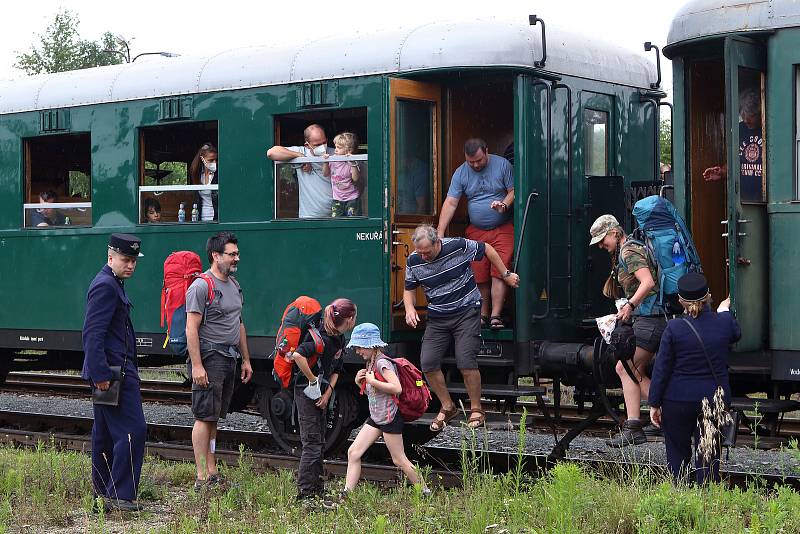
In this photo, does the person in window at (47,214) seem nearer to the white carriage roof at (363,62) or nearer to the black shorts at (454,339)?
the white carriage roof at (363,62)

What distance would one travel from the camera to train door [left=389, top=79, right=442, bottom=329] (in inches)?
371

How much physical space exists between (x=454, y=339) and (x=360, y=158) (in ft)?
5.60

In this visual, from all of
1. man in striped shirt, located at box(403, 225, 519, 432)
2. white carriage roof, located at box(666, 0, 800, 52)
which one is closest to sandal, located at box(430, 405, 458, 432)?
man in striped shirt, located at box(403, 225, 519, 432)

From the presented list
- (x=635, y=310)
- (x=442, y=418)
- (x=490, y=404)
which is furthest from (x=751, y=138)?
(x=490, y=404)

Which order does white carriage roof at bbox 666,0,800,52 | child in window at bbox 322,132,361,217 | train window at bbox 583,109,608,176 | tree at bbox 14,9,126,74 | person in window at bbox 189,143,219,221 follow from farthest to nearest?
tree at bbox 14,9,126,74 → person in window at bbox 189,143,219,221 → train window at bbox 583,109,608,176 → child in window at bbox 322,132,361,217 → white carriage roof at bbox 666,0,800,52

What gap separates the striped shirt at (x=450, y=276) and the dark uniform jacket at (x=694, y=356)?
1885 millimetres

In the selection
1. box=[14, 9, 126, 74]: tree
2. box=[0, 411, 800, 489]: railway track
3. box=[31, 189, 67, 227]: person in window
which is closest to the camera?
box=[0, 411, 800, 489]: railway track

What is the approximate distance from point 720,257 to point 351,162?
3016mm

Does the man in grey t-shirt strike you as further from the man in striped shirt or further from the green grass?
the man in striped shirt

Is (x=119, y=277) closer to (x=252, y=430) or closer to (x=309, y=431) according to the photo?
(x=309, y=431)

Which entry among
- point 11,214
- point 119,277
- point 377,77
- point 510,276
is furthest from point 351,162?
point 11,214

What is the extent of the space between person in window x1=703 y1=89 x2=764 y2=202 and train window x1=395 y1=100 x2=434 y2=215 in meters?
2.56

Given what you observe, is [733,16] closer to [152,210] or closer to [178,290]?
[178,290]

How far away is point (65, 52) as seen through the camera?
38.7m
